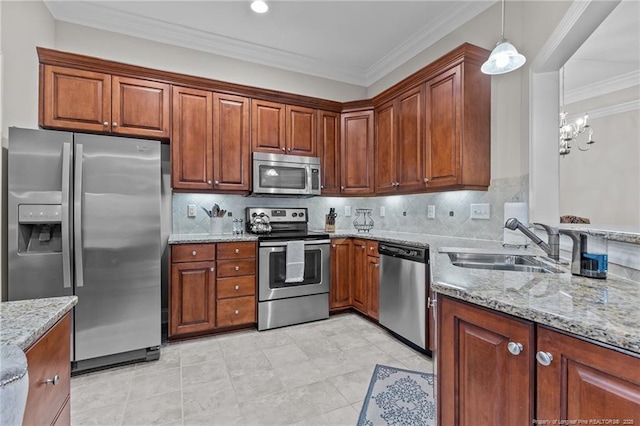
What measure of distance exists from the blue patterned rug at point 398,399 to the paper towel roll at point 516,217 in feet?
3.77

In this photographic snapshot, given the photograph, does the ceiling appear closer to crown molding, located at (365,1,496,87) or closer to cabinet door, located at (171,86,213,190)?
crown molding, located at (365,1,496,87)

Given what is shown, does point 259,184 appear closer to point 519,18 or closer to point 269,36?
point 269,36

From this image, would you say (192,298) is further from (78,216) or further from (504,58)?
(504,58)

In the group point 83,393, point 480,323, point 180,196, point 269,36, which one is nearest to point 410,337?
point 480,323

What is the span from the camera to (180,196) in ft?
10.5

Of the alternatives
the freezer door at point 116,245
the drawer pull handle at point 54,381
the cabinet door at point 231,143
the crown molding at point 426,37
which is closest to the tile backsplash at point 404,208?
the cabinet door at point 231,143

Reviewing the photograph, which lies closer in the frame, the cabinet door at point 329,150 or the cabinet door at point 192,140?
the cabinet door at point 192,140

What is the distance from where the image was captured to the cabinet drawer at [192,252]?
2.69 m

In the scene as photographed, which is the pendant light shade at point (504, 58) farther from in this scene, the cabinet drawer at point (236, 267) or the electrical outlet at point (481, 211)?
the cabinet drawer at point (236, 267)

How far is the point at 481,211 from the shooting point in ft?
8.58

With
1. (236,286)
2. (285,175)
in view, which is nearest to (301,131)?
(285,175)

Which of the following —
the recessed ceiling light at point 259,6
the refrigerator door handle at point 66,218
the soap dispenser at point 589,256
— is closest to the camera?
the soap dispenser at point 589,256

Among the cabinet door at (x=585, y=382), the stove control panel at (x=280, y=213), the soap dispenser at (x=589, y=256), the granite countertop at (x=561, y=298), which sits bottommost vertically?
the cabinet door at (x=585, y=382)

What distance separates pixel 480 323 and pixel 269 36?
336cm
